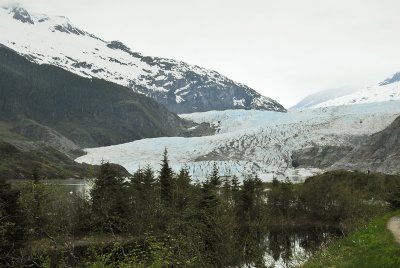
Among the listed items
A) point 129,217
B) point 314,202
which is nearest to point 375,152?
point 314,202

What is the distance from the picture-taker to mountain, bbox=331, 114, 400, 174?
532ft

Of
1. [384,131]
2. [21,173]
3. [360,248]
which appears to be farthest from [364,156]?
[360,248]

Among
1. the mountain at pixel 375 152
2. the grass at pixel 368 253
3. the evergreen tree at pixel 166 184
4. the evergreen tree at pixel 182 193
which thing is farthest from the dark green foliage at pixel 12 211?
the mountain at pixel 375 152

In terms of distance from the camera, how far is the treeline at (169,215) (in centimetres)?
3341

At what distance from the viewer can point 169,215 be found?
2594 inches

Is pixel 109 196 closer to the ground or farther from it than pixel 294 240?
farther from it

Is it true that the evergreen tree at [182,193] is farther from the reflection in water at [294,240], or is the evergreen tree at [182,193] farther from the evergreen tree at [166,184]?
the reflection in water at [294,240]

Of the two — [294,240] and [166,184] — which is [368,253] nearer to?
[294,240]

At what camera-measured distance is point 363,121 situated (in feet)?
650

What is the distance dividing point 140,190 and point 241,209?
20656mm

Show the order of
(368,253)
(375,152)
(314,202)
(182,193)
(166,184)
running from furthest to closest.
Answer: (375,152) < (314,202) < (166,184) < (182,193) < (368,253)

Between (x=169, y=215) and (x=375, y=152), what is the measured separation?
121469 mm

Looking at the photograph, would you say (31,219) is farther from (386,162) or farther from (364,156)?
(364,156)

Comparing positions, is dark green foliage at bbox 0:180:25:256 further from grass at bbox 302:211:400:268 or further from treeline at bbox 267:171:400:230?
treeline at bbox 267:171:400:230
